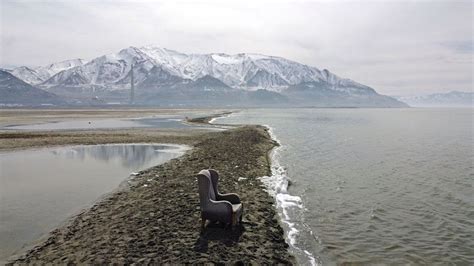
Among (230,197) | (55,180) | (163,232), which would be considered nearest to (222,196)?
(230,197)

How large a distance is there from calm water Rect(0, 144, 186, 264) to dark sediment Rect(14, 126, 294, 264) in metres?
1.07

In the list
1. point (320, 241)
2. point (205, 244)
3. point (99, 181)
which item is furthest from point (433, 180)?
point (99, 181)

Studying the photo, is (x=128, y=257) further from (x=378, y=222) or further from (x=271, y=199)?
(x=378, y=222)

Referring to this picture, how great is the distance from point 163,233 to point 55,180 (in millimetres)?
11729

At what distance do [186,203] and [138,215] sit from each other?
201 centimetres

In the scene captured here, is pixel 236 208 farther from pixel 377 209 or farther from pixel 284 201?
pixel 377 209

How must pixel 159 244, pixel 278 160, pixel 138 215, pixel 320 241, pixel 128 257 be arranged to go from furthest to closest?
pixel 278 160 → pixel 138 215 → pixel 320 241 → pixel 159 244 → pixel 128 257

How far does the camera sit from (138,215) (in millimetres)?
13406

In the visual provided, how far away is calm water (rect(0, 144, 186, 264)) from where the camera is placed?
42.5ft

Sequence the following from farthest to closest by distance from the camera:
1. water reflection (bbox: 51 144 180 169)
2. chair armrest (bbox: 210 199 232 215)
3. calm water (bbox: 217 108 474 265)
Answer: water reflection (bbox: 51 144 180 169), calm water (bbox: 217 108 474 265), chair armrest (bbox: 210 199 232 215)

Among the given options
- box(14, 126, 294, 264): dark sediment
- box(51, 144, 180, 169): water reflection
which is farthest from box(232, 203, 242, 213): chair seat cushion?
box(51, 144, 180, 169): water reflection

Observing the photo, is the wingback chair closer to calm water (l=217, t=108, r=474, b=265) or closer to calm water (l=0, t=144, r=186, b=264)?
calm water (l=217, t=108, r=474, b=265)

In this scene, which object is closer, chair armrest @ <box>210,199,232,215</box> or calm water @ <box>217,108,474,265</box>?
chair armrest @ <box>210,199,232,215</box>

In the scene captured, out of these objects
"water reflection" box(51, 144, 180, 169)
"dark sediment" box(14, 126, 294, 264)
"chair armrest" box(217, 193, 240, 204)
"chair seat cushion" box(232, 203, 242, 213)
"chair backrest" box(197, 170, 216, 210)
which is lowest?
"water reflection" box(51, 144, 180, 169)
